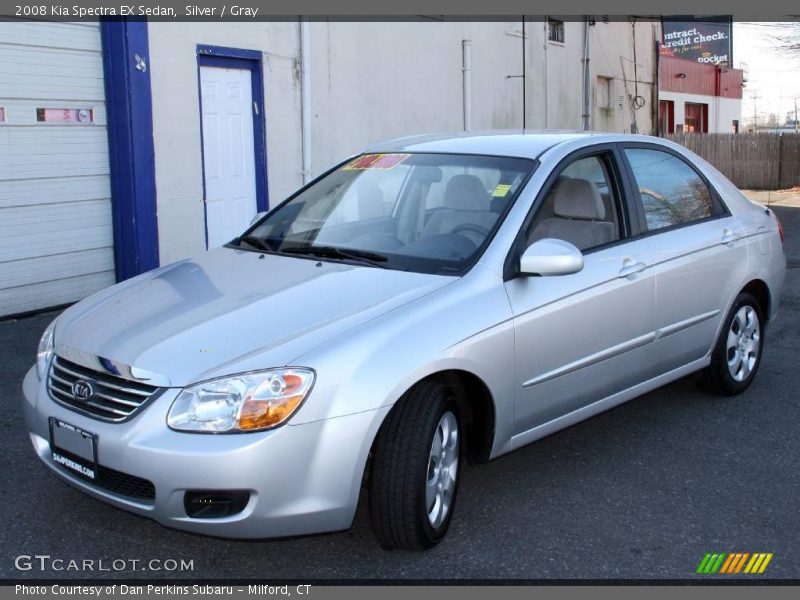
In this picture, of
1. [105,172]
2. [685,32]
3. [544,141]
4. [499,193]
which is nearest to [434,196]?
[499,193]

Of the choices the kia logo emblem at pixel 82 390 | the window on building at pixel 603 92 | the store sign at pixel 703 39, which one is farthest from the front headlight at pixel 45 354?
the store sign at pixel 703 39

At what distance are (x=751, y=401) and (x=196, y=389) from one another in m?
3.81

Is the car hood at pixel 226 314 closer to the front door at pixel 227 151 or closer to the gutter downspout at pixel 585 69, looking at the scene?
the front door at pixel 227 151

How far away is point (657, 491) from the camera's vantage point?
4.45 m

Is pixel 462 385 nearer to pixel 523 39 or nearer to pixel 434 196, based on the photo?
pixel 434 196

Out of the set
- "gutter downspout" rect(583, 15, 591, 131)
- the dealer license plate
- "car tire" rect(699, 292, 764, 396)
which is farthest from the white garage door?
"gutter downspout" rect(583, 15, 591, 131)

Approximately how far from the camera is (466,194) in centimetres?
459

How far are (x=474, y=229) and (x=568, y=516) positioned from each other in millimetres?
1328

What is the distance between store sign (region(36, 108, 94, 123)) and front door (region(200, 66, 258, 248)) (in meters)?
1.29

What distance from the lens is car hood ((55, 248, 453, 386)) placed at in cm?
347

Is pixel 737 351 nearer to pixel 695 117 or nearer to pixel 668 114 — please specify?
pixel 668 114

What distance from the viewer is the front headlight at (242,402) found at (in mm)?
3305

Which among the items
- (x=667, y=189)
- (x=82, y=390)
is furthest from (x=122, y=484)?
(x=667, y=189)

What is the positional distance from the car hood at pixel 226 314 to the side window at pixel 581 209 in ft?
2.50
